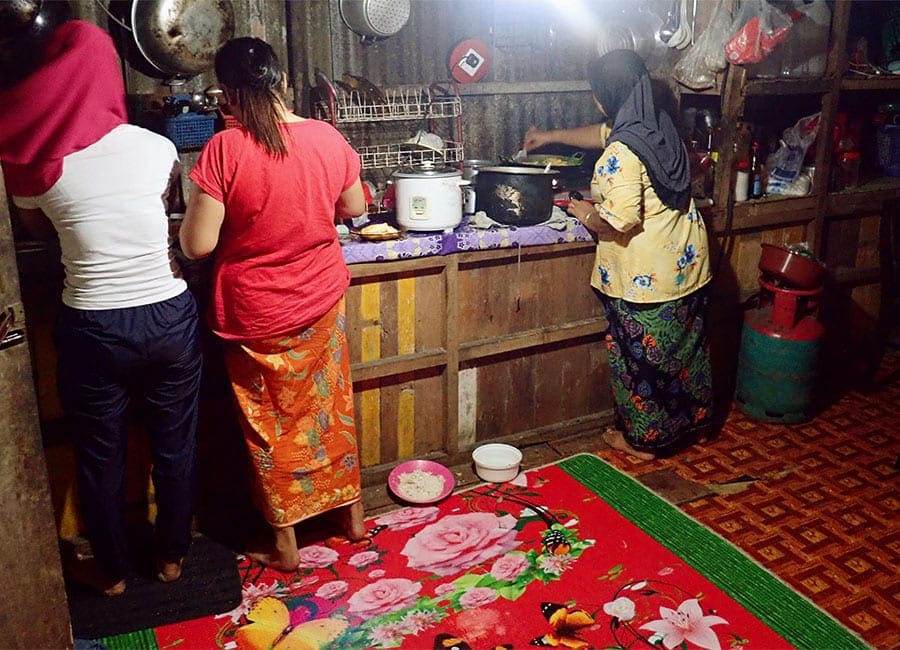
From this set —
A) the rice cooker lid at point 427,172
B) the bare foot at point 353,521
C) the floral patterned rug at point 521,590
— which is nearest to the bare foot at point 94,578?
the floral patterned rug at point 521,590

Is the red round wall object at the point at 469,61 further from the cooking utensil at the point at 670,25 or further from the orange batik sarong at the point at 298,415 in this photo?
the orange batik sarong at the point at 298,415

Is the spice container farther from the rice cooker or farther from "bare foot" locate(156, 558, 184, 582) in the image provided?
"bare foot" locate(156, 558, 184, 582)

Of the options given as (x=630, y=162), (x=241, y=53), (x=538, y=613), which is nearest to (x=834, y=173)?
(x=630, y=162)

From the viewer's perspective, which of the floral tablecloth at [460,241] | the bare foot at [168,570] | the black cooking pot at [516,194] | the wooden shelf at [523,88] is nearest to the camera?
the bare foot at [168,570]

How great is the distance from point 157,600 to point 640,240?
2165mm

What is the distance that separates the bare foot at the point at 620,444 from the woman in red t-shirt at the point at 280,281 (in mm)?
1253

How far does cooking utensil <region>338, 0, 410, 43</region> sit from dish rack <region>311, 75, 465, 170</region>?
0.23 metres

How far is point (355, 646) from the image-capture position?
2.34 metres

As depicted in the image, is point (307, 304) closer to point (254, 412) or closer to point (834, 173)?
point (254, 412)

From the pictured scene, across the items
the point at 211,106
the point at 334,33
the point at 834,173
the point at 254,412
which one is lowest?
the point at 254,412

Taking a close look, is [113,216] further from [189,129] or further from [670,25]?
[670,25]

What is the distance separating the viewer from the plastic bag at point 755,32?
3.38 meters

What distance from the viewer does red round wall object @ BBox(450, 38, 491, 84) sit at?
3.43 m

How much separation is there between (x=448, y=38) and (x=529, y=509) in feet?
6.61
